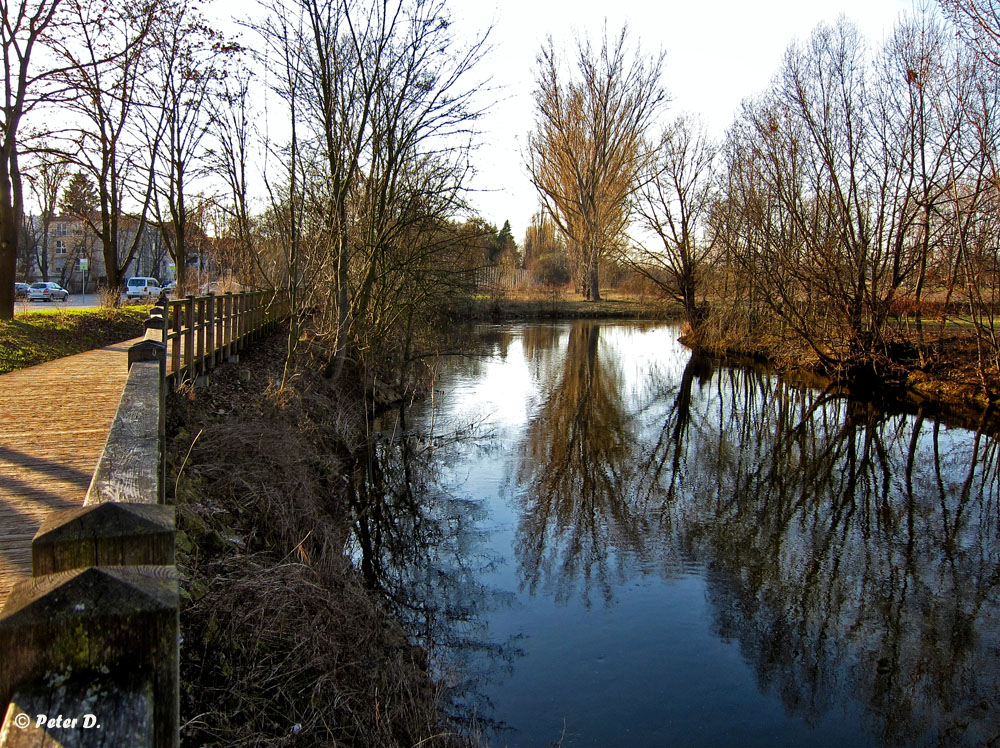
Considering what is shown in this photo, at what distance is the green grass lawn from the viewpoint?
39.6 ft

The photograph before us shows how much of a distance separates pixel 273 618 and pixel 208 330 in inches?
292

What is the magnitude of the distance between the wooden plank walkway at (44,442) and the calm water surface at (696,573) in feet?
10.7

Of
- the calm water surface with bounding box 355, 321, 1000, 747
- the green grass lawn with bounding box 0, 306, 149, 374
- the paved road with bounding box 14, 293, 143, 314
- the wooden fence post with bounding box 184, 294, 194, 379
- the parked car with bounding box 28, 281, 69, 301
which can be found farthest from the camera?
the parked car with bounding box 28, 281, 69, 301

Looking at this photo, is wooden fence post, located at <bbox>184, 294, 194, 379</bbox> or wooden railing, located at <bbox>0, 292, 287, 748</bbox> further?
wooden fence post, located at <bbox>184, 294, 194, 379</bbox>

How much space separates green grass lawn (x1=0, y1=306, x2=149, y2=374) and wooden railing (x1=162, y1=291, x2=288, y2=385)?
2663 millimetres

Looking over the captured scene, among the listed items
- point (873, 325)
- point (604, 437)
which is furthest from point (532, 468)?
point (873, 325)

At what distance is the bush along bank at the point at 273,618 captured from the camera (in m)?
4.14

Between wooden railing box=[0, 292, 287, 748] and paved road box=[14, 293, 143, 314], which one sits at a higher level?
paved road box=[14, 293, 143, 314]

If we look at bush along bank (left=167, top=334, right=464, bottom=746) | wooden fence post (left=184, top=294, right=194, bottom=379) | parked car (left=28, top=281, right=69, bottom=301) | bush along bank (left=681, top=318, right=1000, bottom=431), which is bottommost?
bush along bank (left=167, top=334, right=464, bottom=746)

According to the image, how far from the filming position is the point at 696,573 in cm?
809

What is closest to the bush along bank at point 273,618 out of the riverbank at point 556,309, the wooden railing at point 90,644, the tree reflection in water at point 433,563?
the tree reflection in water at point 433,563

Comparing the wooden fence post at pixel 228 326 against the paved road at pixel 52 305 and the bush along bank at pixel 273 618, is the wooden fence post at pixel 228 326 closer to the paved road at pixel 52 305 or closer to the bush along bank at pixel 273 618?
the bush along bank at pixel 273 618

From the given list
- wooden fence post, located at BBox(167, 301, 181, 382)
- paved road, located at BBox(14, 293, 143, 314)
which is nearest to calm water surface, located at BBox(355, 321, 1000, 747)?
wooden fence post, located at BBox(167, 301, 181, 382)

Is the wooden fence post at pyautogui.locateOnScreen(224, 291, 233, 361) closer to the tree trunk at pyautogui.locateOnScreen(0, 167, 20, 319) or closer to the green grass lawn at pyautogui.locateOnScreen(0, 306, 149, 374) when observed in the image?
the green grass lawn at pyautogui.locateOnScreen(0, 306, 149, 374)
